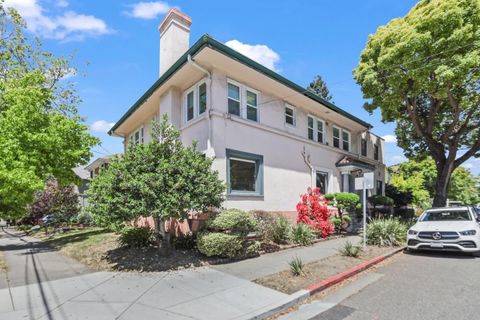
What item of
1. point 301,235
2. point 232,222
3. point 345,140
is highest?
point 345,140

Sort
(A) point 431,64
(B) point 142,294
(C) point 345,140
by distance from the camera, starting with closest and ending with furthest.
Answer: (B) point 142,294 < (A) point 431,64 < (C) point 345,140

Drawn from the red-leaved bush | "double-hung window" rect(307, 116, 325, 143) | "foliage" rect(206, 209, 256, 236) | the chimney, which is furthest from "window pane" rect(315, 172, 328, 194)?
the chimney

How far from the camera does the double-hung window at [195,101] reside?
38.7ft

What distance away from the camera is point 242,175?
11.9 m

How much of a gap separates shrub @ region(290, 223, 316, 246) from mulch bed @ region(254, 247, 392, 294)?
5.82 ft

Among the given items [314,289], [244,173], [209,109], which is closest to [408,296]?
[314,289]

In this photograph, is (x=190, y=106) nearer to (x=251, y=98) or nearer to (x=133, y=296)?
(x=251, y=98)

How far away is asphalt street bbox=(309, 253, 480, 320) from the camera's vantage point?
16.6 ft

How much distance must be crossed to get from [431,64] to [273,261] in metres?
10.1

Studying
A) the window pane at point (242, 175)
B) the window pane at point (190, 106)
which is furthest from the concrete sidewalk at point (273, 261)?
the window pane at point (190, 106)

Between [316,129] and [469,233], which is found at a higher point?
[316,129]

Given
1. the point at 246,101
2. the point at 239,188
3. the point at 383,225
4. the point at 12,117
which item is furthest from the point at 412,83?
the point at 12,117

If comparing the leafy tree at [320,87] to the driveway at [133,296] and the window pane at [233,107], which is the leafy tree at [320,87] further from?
the driveway at [133,296]

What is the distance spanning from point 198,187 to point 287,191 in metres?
6.49
